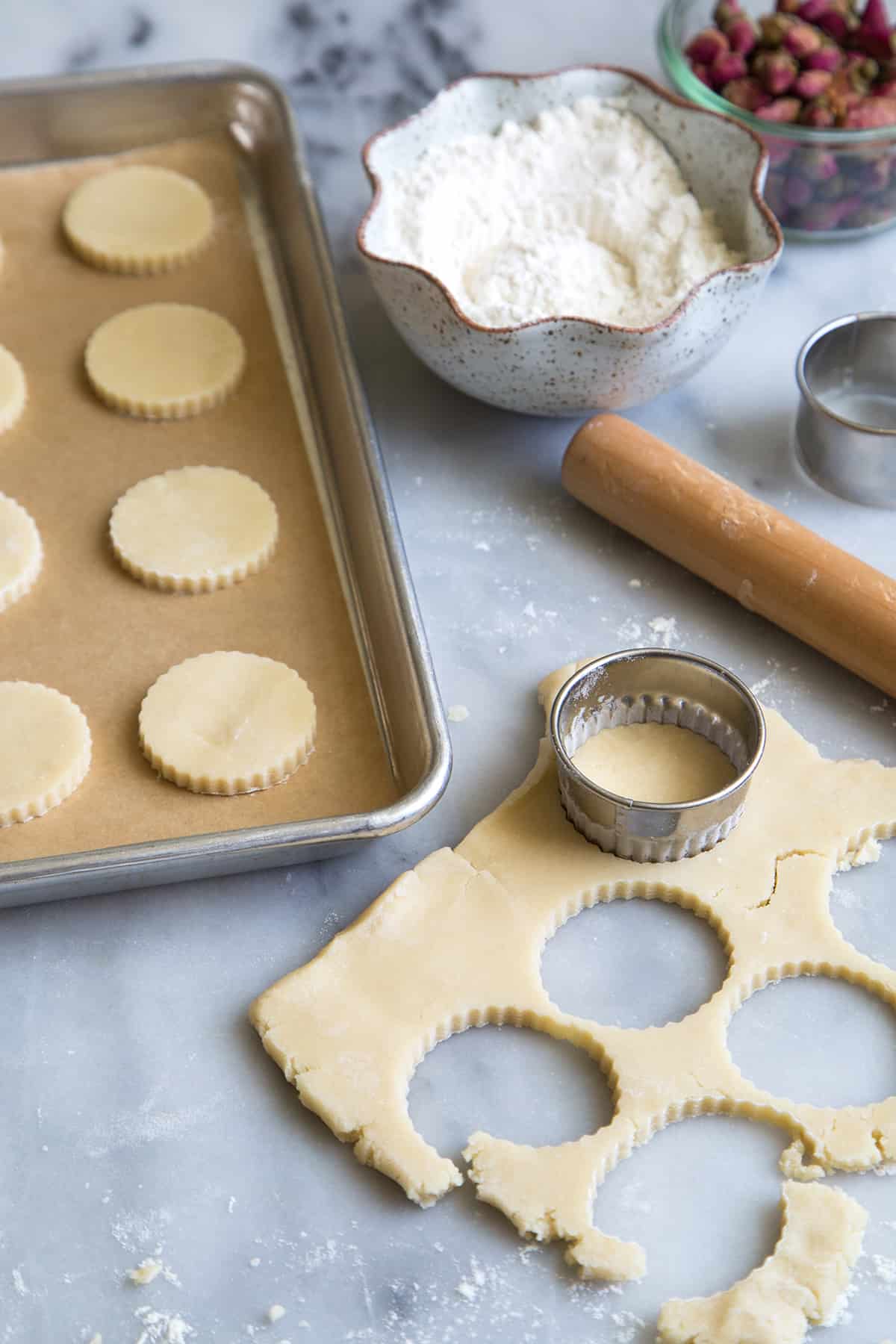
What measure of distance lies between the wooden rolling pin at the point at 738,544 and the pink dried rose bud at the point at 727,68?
1.71 feet

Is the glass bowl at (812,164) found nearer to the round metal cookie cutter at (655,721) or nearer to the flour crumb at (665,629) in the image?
the flour crumb at (665,629)

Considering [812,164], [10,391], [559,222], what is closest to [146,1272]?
[10,391]

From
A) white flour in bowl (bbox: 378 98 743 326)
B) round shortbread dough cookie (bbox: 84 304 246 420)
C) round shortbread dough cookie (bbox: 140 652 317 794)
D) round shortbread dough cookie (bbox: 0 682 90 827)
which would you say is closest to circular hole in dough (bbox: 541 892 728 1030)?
round shortbread dough cookie (bbox: 140 652 317 794)

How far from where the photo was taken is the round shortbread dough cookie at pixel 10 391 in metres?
1.53

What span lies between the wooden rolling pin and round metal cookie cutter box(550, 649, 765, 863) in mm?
136

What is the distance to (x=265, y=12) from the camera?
2.05 m

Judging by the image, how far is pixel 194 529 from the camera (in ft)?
4.69

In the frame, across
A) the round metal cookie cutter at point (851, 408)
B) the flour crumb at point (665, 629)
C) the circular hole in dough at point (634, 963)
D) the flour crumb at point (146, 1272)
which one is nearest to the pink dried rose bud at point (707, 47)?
the round metal cookie cutter at point (851, 408)

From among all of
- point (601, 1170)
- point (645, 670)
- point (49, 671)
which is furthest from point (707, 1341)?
point (49, 671)

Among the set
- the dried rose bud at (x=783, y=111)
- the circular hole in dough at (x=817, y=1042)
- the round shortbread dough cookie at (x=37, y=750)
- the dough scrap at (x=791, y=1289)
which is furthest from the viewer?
the dried rose bud at (x=783, y=111)

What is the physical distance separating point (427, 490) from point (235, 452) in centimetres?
20

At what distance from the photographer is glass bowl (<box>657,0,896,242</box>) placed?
1.62 metres

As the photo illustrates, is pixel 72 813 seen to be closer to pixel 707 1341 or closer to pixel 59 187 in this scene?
pixel 707 1341

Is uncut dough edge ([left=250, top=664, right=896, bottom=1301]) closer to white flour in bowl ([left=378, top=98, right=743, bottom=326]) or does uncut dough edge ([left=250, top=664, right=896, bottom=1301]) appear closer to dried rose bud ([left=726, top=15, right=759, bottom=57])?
white flour in bowl ([left=378, top=98, right=743, bottom=326])
